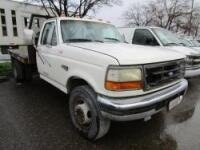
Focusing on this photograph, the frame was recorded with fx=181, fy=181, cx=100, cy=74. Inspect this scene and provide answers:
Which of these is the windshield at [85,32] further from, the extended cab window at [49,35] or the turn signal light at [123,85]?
Result: the turn signal light at [123,85]

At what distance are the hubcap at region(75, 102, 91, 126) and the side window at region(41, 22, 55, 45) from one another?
172 cm

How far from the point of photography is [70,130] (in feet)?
10.6

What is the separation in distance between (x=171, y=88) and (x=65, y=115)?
2.20 metres

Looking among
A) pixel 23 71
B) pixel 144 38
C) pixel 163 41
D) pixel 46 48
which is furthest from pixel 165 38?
pixel 23 71

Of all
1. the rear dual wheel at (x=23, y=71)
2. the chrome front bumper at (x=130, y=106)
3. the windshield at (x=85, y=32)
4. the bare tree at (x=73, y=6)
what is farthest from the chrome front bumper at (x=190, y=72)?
the bare tree at (x=73, y=6)

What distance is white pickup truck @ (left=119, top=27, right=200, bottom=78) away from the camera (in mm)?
5316

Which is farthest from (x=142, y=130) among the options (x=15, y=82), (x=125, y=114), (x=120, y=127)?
(x=15, y=82)

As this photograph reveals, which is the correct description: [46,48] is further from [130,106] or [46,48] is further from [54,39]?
[130,106]

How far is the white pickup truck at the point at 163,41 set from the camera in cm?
532

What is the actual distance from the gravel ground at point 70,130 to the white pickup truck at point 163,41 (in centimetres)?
119

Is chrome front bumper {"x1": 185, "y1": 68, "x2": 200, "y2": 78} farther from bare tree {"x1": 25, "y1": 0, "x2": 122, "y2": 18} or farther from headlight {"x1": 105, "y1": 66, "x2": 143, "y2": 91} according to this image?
bare tree {"x1": 25, "y1": 0, "x2": 122, "y2": 18}

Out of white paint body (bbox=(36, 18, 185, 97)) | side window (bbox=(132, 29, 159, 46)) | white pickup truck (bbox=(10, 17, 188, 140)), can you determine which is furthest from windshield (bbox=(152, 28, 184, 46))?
white paint body (bbox=(36, 18, 185, 97))

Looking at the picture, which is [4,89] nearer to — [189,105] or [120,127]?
[120,127]

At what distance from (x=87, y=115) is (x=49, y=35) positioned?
7.01 ft
